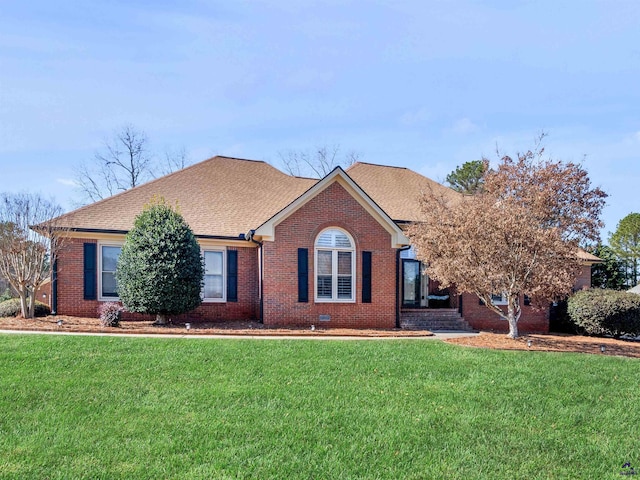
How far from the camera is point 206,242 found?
15.8 meters

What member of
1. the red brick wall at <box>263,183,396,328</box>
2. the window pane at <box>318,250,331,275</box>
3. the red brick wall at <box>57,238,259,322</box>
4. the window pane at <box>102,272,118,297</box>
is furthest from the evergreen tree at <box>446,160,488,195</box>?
the window pane at <box>102,272,118,297</box>

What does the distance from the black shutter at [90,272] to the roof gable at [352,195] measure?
16.2 feet

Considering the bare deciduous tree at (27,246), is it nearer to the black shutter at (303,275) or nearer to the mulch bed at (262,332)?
the mulch bed at (262,332)

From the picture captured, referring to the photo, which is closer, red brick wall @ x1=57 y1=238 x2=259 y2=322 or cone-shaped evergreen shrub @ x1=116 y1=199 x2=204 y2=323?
cone-shaped evergreen shrub @ x1=116 y1=199 x2=204 y2=323

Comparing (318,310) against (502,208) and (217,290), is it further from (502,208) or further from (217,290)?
(502,208)

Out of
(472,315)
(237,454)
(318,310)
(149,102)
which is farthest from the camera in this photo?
(472,315)

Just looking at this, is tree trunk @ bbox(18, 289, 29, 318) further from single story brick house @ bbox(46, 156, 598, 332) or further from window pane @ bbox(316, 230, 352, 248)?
window pane @ bbox(316, 230, 352, 248)

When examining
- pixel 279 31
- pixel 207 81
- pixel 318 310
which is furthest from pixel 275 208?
pixel 279 31

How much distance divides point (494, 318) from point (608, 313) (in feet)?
11.9

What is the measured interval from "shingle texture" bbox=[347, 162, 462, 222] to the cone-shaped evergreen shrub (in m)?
7.70

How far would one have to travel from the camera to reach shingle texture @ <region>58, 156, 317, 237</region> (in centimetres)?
1555

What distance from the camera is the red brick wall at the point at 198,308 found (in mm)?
14586

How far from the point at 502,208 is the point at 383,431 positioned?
863 centimetres

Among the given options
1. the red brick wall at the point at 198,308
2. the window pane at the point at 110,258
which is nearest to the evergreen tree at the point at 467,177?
→ the red brick wall at the point at 198,308
